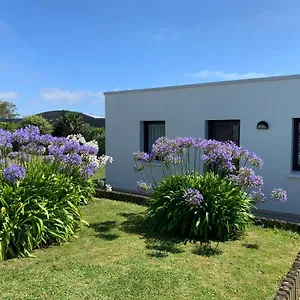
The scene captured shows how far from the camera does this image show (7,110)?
4300cm

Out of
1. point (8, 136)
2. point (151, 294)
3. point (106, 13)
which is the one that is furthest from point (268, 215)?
point (106, 13)

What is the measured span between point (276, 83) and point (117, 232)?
5645 mm

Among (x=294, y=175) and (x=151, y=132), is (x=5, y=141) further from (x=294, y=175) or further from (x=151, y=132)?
(x=294, y=175)

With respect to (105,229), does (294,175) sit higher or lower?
higher

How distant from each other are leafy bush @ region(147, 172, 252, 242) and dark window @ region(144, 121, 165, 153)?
505cm

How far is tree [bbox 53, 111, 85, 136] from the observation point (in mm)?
19656

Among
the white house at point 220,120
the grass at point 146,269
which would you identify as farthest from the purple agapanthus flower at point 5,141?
the white house at point 220,120

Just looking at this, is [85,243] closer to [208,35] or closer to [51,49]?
[208,35]

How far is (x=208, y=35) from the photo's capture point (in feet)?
34.3

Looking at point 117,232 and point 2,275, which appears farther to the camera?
point 117,232

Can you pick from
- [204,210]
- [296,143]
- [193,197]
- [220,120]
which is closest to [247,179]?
[204,210]

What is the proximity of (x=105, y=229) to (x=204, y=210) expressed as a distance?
6.03 feet

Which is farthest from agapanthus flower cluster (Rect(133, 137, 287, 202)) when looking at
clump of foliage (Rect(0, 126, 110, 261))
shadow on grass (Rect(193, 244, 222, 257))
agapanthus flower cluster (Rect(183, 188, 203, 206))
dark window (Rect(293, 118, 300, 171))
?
dark window (Rect(293, 118, 300, 171))

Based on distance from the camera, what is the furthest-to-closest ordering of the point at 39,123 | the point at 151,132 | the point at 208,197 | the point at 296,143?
1. the point at 39,123
2. the point at 151,132
3. the point at 296,143
4. the point at 208,197
